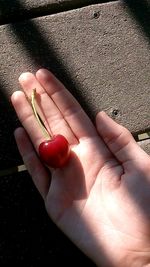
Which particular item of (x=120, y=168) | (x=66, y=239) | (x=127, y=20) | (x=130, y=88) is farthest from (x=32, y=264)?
(x=127, y=20)

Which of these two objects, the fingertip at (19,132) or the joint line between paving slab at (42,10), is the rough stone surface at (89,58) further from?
the fingertip at (19,132)

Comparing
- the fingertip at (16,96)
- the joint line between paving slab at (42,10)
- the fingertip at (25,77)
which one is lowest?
the fingertip at (16,96)

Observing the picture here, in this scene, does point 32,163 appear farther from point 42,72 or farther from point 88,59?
point 88,59

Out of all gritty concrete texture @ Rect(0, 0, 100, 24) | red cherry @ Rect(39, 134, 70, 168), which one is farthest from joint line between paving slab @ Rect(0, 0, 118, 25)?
red cherry @ Rect(39, 134, 70, 168)

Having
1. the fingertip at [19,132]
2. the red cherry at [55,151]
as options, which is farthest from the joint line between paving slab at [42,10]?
the red cherry at [55,151]

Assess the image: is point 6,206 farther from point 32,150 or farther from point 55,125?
point 55,125

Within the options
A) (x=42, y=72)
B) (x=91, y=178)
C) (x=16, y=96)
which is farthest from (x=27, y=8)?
(x=91, y=178)

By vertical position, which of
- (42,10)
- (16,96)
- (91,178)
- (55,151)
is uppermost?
(42,10)
